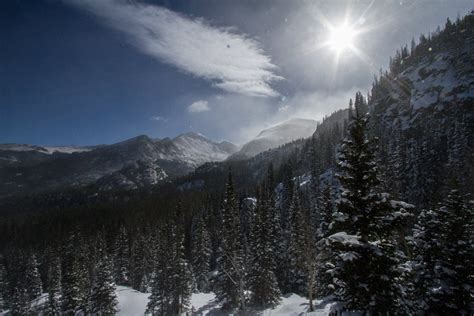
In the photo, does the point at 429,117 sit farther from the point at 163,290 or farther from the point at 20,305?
the point at 20,305

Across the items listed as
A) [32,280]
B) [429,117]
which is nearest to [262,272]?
[32,280]

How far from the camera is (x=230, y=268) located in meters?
36.1

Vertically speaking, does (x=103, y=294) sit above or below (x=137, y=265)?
above

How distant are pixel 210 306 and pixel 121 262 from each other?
140 feet

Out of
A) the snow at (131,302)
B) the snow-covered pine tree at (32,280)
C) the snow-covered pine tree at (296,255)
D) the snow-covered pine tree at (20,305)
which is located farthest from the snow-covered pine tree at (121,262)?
the snow-covered pine tree at (296,255)

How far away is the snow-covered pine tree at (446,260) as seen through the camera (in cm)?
1438

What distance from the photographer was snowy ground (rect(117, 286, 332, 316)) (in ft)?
104

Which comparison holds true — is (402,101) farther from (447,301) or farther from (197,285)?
(447,301)

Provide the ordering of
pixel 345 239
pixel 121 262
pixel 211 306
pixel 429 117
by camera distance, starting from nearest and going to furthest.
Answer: pixel 345 239, pixel 211 306, pixel 121 262, pixel 429 117

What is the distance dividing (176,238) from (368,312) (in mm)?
38944

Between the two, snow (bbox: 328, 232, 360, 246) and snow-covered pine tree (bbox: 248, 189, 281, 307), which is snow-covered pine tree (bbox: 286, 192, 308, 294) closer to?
snow-covered pine tree (bbox: 248, 189, 281, 307)

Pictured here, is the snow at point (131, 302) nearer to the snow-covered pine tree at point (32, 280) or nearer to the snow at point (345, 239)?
the snow-covered pine tree at point (32, 280)

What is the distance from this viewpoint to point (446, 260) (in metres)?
15.3

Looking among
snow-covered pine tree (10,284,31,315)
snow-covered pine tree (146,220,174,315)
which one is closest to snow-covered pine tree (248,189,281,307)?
snow-covered pine tree (146,220,174,315)
